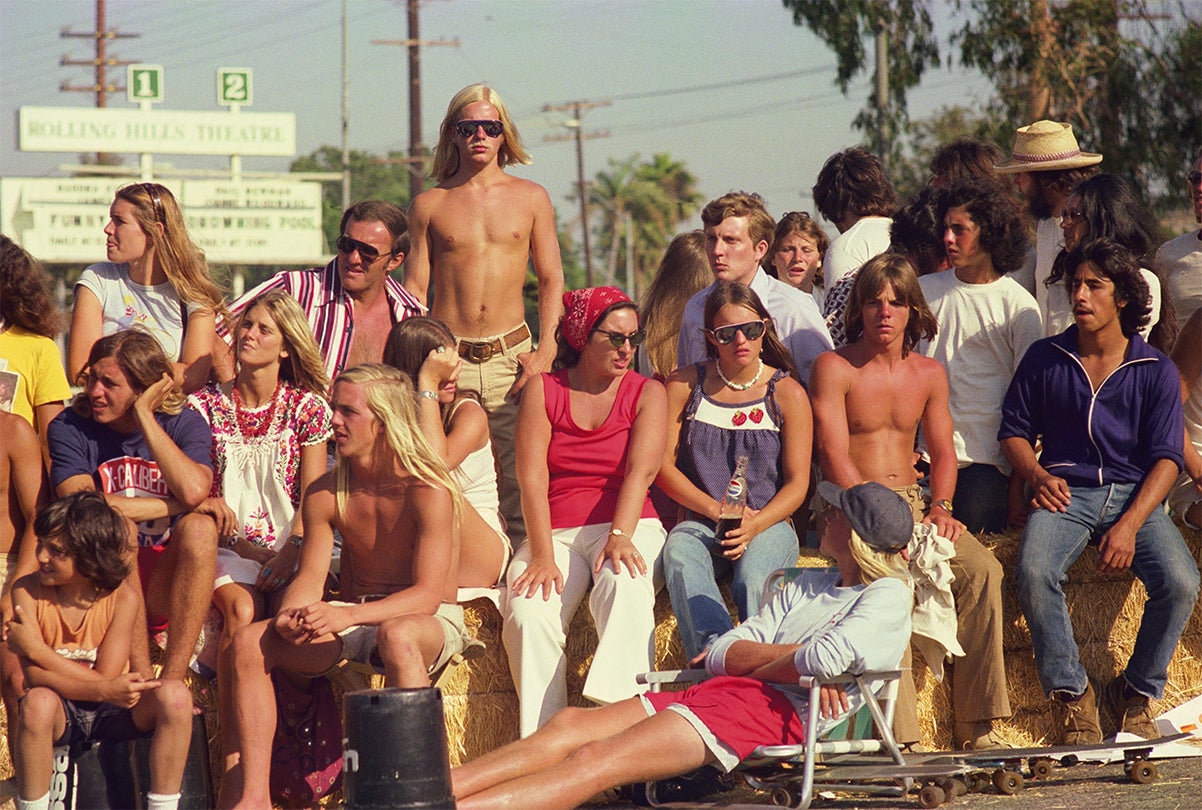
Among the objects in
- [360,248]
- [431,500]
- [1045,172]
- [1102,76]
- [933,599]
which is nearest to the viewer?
[431,500]

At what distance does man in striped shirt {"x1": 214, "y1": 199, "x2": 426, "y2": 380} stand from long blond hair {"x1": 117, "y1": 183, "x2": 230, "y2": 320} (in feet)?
0.88

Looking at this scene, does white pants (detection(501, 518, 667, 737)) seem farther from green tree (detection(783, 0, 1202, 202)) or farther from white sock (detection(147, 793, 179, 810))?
green tree (detection(783, 0, 1202, 202))

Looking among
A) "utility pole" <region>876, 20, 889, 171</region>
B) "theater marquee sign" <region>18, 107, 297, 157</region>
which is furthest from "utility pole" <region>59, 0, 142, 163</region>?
"utility pole" <region>876, 20, 889, 171</region>

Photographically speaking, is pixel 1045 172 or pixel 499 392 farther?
pixel 1045 172

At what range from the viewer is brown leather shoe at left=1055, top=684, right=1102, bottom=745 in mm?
6742

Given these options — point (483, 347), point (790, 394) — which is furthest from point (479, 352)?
point (790, 394)

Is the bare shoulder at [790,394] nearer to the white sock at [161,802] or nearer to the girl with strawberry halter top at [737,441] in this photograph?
the girl with strawberry halter top at [737,441]

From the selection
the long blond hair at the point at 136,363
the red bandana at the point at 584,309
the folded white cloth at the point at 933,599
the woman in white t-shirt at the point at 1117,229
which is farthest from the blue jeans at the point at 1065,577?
the long blond hair at the point at 136,363

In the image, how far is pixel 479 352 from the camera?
315 inches

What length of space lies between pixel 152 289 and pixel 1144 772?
5018 mm

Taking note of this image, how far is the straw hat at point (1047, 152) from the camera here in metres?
8.39

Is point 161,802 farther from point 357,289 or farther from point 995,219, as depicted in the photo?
point 995,219

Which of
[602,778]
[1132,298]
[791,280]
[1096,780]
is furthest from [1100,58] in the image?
[602,778]

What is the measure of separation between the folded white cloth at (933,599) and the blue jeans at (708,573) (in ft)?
1.78
